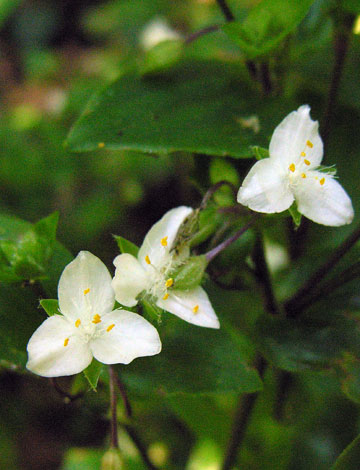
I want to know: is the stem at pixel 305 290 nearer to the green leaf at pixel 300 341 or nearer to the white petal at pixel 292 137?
the green leaf at pixel 300 341

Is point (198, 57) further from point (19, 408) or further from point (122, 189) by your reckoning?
point (19, 408)

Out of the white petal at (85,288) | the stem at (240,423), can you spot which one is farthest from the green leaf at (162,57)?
the stem at (240,423)

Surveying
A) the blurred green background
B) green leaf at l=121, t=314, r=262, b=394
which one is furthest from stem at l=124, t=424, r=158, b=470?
green leaf at l=121, t=314, r=262, b=394

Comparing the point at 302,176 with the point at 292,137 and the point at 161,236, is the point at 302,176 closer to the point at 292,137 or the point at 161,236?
the point at 292,137

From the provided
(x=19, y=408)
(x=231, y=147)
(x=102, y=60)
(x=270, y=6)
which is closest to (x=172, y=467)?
(x=19, y=408)

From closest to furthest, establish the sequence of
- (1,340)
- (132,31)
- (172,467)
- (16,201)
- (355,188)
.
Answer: (1,340) < (355,188) < (172,467) < (16,201) < (132,31)

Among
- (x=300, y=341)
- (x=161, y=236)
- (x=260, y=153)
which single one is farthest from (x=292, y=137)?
(x=300, y=341)

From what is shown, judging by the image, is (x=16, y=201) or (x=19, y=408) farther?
(x=16, y=201)
